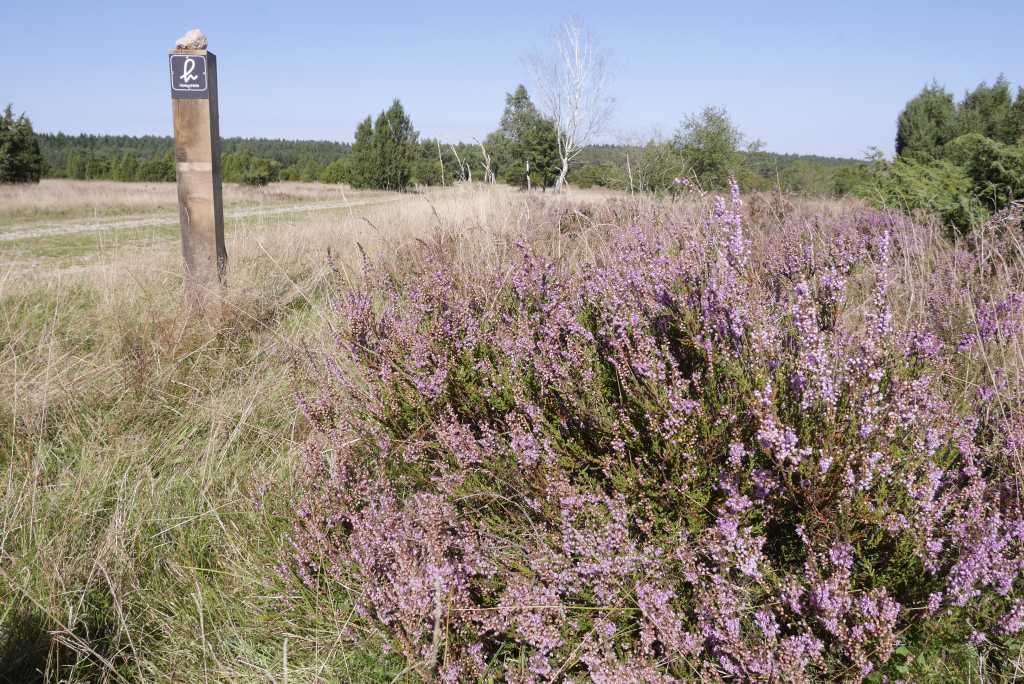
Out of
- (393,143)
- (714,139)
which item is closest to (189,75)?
(714,139)

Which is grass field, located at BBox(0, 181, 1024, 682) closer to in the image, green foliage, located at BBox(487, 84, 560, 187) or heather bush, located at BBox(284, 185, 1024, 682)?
heather bush, located at BBox(284, 185, 1024, 682)

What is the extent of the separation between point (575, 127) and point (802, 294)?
24.4 meters

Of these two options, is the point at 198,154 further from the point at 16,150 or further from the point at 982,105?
the point at 16,150

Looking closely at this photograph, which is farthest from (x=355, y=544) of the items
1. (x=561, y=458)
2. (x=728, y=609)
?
(x=728, y=609)

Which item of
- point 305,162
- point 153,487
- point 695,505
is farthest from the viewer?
→ point 305,162

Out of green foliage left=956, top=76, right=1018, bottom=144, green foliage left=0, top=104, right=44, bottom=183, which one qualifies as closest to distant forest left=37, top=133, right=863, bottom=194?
green foliage left=956, top=76, right=1018, bottom=144

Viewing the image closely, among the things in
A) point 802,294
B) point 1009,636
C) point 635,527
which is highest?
point 802,294

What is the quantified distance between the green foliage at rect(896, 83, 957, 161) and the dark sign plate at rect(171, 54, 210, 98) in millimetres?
27527

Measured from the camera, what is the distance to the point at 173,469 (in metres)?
2.87

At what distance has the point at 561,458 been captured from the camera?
6.38 ft

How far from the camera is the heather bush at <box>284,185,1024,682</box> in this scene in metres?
1.52

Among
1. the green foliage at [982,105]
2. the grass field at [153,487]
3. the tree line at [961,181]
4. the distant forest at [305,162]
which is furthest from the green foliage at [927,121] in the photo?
the grass field at [153,487]

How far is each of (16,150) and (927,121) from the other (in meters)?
44.9

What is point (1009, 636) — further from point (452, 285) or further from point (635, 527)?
point (452, 285)
